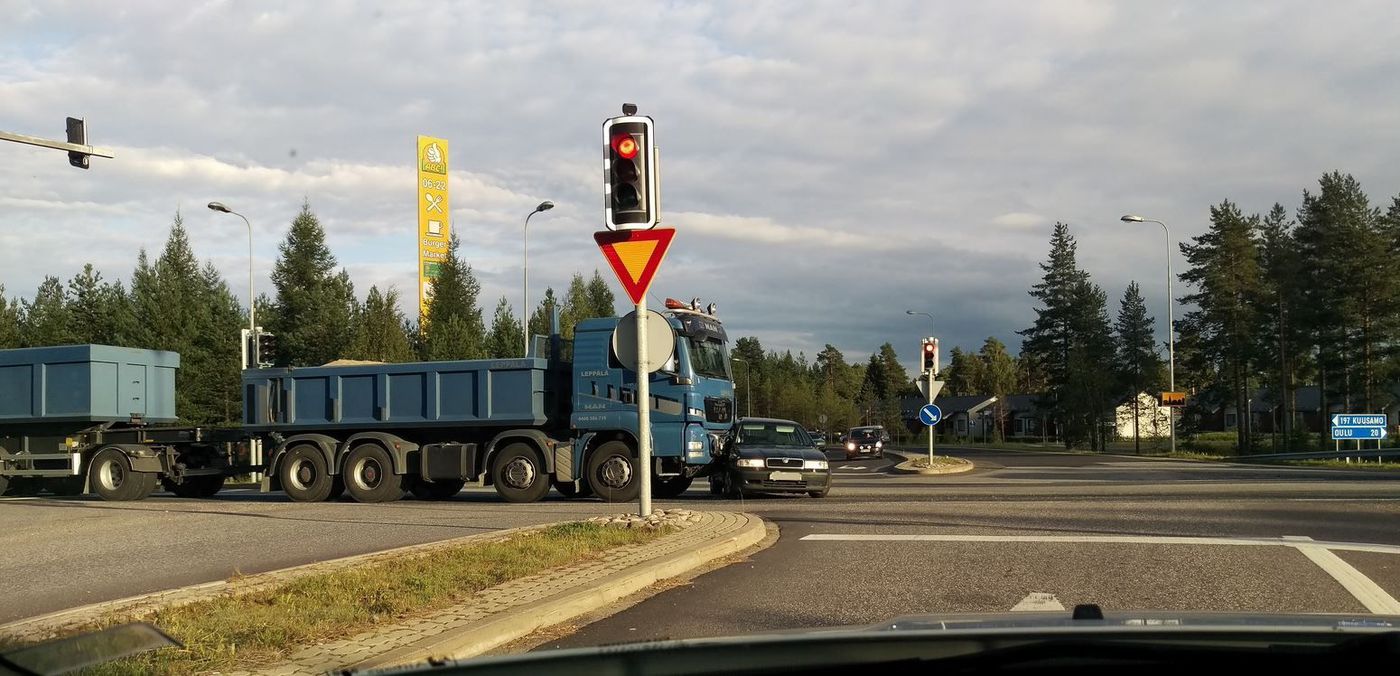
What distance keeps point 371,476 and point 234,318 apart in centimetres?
3585

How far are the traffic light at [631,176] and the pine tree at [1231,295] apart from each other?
184 feet

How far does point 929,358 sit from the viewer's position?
29984mm

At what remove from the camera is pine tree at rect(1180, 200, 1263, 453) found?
60.2 metres

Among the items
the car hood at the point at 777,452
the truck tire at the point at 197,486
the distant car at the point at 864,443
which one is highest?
the car hood at the point at 777,452

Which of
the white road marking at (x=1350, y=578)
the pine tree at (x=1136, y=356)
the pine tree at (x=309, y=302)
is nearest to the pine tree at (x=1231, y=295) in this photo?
the pine tree at (x=1136, y=356)

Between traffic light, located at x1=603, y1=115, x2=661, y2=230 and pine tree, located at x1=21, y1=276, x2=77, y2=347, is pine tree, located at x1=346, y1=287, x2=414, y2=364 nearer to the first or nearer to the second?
pine tree, located at x1=21, y1=276, x2=77, y2=347

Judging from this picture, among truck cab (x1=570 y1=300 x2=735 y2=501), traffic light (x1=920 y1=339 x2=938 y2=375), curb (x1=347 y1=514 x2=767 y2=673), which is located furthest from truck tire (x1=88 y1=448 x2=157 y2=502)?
traffic light (x1=920 y1=339 x2=938 y2=375)

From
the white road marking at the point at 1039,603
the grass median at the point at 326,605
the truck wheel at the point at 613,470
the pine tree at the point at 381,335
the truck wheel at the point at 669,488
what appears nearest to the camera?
the grass median at the point at 326,605

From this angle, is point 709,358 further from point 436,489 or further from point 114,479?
point 114,479

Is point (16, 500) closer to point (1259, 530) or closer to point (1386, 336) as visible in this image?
point (1259, 530)

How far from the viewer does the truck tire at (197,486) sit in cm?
2227

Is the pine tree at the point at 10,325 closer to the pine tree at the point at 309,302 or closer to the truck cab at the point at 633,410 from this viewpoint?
the pine tree at the point at 309,302

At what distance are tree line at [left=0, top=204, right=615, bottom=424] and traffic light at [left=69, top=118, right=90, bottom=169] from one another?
78.9 ft

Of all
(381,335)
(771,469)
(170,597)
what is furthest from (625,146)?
(381,335)
